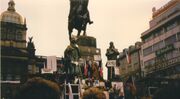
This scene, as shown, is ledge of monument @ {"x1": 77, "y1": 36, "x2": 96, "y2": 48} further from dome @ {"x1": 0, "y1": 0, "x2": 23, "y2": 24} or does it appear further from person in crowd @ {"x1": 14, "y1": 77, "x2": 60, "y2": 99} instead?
dome @ {"x1": 0, "y1": 0, "x2": 23, "y2": 24}

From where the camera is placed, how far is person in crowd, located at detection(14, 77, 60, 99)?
8.99 m

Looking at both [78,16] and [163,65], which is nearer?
[78,16]

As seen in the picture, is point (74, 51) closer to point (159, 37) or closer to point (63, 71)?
point (63, 71)

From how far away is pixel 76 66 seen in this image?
18016 mm

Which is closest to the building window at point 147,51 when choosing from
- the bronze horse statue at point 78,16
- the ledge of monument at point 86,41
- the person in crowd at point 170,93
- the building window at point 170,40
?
the building window at point 170,40

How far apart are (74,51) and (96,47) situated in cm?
231

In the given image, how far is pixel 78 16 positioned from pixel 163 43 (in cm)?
4911

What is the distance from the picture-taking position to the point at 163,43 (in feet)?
218

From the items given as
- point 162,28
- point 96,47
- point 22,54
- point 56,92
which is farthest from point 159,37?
point 56,92

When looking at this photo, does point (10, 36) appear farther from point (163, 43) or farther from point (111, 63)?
point (111, 63)

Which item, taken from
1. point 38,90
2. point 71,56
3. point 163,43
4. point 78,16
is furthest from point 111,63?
point 163,43

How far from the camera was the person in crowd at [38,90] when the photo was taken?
29.5ft

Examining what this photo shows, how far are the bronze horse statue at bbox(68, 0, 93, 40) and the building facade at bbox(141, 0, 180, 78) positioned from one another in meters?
39.2

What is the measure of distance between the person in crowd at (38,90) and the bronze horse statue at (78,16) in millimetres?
9830
